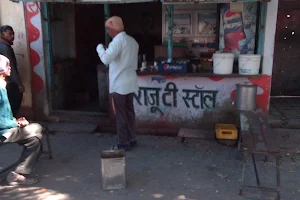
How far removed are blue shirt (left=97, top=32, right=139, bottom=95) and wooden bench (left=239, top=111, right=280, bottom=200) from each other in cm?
164

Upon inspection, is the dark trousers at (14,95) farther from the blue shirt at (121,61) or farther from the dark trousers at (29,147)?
the blue shirt at (121,61)

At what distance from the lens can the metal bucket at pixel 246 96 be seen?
484cm

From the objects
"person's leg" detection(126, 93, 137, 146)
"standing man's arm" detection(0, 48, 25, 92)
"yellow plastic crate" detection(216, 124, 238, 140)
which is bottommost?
"yellow plastic crate" detection(216, 124, 238, 140)

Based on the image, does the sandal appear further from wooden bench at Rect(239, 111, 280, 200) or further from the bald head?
wooden bench at Rect(239, 111, 280, 200)

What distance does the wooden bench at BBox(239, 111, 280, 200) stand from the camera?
10.9ft

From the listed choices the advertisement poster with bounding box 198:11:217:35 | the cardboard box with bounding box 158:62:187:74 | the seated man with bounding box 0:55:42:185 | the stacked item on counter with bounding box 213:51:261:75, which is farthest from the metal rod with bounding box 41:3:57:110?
the stacked item on counter with bounding box 213:51:261:75

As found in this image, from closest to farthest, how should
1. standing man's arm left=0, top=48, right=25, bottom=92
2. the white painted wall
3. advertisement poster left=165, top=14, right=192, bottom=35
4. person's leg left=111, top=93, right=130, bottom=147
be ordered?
person's leg left=111, top=93, right=130, bottom=147 < standing man's arm left=0, top=48, right=25, bottom=92 < the white painted wall < advertisement poster left=165, top=14, right=192, bottom=35

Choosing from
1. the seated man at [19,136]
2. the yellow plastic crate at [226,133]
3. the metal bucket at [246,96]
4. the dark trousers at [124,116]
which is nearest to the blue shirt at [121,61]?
the dark trousers at [124,116]

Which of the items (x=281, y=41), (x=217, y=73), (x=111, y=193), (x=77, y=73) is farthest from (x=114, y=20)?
(x=281, y=41)

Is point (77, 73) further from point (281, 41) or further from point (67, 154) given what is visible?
point (281, 41)

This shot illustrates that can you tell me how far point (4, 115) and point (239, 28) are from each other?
380 cm

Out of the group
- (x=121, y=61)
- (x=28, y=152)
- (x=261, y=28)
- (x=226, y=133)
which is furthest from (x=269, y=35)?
(x=28, y=152)

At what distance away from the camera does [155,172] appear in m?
4.17

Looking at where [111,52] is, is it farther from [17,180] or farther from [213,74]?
[17,180]
